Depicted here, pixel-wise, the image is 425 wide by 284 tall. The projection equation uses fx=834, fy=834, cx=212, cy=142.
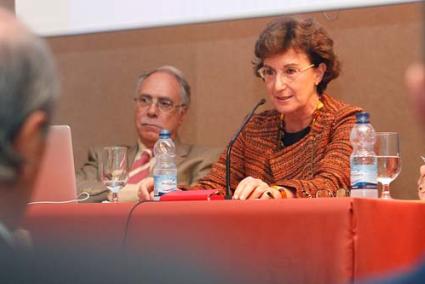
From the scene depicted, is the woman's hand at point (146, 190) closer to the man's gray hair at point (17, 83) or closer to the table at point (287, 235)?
the table at point (287, 235)

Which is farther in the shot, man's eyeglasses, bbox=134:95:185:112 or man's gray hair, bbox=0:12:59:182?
man's eyeglasses, bbox=134:95:185:112

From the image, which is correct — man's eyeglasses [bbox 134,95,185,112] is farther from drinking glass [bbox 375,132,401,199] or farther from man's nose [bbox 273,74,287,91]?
drinking glass [bbox 375,132,401,199]

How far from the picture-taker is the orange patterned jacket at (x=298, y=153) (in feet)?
8.04

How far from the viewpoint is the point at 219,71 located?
3.87m

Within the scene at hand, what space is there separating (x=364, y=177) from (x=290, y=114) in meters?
0.89

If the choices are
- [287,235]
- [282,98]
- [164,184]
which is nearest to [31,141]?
[287,235]

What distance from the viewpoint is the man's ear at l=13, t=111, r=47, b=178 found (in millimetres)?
499

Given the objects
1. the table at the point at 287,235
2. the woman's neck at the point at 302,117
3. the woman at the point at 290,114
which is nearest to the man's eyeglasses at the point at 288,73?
the woman at the point at 290,114

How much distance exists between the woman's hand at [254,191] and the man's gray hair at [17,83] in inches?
63.4

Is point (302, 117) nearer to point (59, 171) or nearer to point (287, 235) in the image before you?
point (59, 171)

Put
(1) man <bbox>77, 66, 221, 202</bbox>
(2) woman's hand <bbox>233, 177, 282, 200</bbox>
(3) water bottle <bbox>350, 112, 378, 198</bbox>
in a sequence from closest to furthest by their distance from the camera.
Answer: (3) water bottle <bbox>350, 112, 378, 198</bbox> → (2) woman's hand <bbox>233, 177, 282, 200</bbox> → (1) man <bbox>77, 66, 221, 202</bbox>

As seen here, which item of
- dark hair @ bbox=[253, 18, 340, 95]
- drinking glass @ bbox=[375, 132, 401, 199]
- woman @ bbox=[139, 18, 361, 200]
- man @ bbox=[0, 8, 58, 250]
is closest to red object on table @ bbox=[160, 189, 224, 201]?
drinking glass @ bbox=[375, 132, 401, 199]

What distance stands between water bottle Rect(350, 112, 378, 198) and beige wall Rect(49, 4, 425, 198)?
33.1 inches

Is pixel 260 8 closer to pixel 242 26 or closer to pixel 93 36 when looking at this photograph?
pixel 242 26
